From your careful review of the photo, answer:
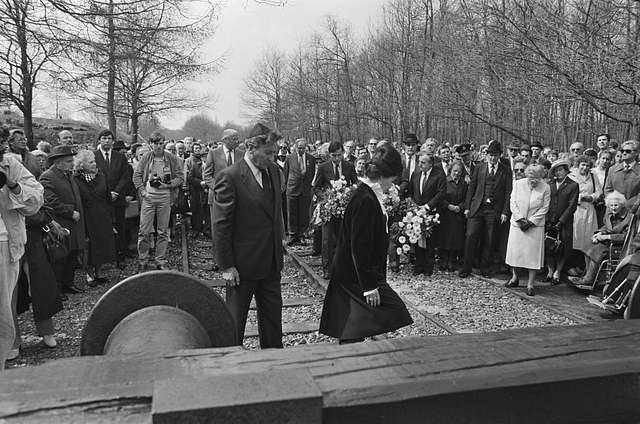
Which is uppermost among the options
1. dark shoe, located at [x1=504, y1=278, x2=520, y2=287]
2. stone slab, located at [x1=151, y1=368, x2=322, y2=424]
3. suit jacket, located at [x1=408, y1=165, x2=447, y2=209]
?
suit jacket, located at [x1=408, y1=165, x2=447, y2=209]

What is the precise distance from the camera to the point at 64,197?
6.93 meters

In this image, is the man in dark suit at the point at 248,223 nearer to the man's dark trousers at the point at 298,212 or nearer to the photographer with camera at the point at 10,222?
the photographer with camera at the point at 10,222

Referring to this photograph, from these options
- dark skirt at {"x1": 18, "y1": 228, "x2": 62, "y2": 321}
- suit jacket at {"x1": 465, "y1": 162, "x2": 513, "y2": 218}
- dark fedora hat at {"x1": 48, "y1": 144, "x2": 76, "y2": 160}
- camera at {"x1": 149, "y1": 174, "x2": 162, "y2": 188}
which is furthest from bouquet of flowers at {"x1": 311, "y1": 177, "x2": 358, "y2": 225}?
dark skirt at {"x1": 18, "y1": 228, "x2": 62, "y2": 321}

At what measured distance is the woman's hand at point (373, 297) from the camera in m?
3.88

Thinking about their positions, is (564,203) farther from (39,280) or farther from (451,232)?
(39,280)

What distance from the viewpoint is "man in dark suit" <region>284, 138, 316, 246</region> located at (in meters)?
12.1

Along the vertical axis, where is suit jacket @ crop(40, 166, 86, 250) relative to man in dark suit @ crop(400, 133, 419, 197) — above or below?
below

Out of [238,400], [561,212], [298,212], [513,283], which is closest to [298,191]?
[298,212]

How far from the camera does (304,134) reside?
44.8 metres

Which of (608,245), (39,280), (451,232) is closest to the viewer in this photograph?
(39,280)

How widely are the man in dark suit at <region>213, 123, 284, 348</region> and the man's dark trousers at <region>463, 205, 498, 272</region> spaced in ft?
17.1

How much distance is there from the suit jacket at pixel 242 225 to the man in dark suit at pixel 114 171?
16.9 feet

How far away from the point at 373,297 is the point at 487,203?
218 inches

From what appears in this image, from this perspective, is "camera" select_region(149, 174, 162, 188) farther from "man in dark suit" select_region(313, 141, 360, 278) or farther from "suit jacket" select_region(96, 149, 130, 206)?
"man in dark suit" select_region(313, 141, 360, 278)
